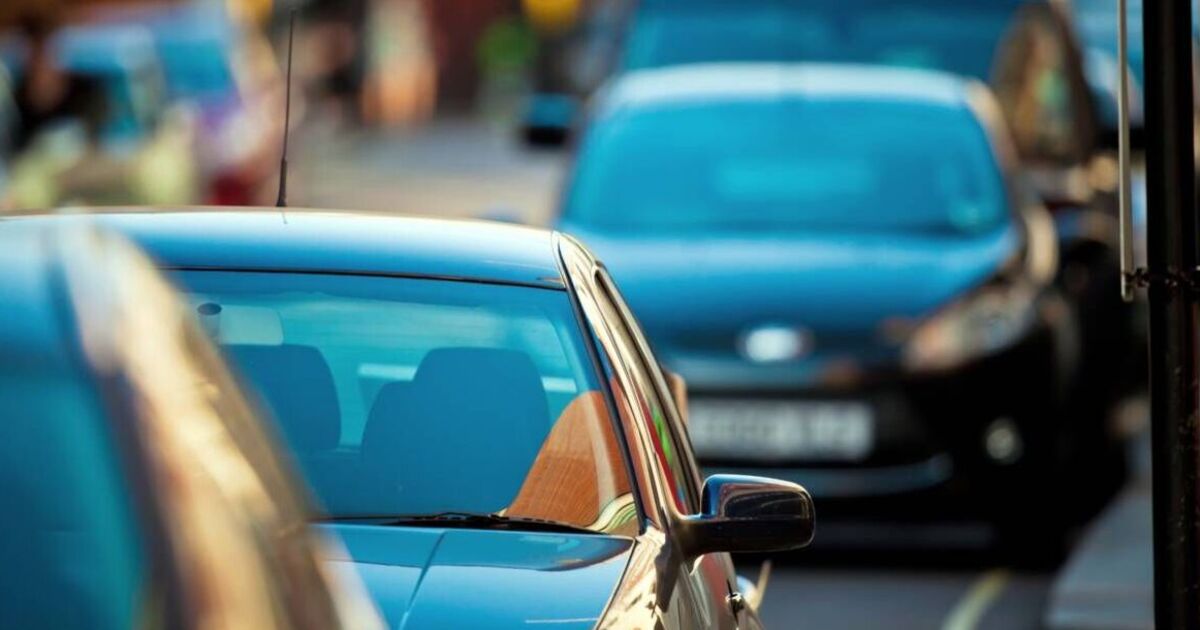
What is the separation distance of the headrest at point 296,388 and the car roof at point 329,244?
13 cm

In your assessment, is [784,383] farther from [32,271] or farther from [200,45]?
[200,45]

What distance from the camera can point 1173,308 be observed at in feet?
18.8

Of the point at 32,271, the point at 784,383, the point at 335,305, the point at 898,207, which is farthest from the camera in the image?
the point at 898,207

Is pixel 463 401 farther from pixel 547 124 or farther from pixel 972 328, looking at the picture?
pixel 547 124

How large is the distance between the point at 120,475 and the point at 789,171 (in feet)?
29.1

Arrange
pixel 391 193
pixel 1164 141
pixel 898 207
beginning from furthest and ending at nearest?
pixel 391 193 < pixel 898 207 < pixel 1164 141

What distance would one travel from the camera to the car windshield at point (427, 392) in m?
4.62

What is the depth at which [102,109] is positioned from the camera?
20000mm

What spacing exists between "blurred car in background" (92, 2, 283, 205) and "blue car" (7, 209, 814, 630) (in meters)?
15.8

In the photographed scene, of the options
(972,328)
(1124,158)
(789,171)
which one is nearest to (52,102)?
(789,171)

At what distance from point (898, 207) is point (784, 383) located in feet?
4.33

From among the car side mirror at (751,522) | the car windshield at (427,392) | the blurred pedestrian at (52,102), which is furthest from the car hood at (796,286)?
the blurred pedestrian at (52,102)

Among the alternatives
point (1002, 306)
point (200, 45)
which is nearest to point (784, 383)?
point (1002, 306)

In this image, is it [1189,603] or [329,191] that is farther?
[329,191]
